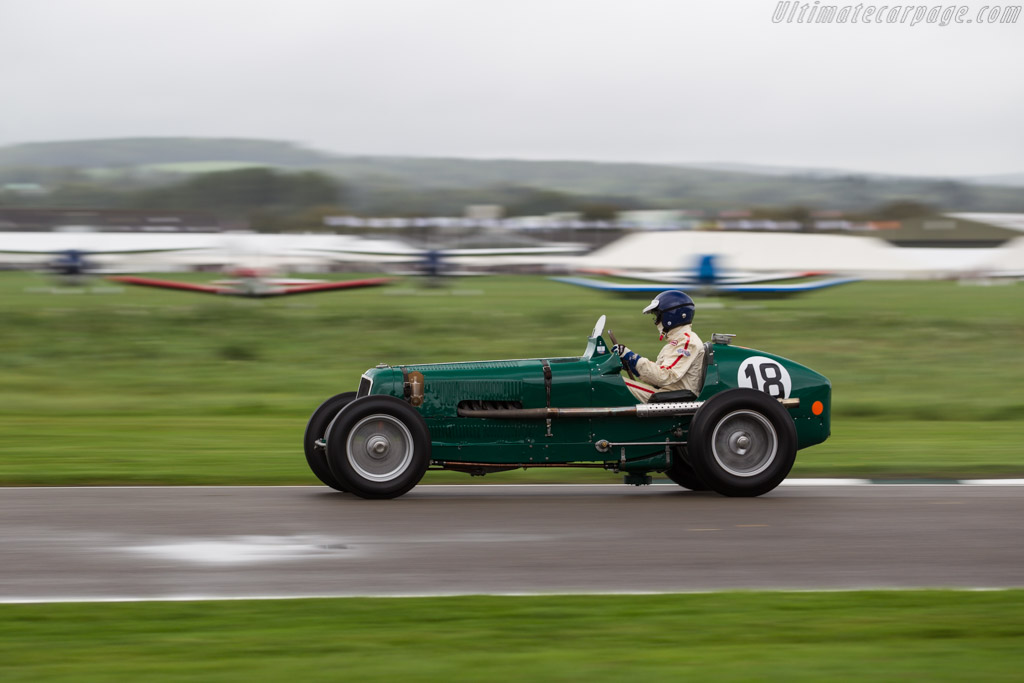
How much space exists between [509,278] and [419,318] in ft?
104

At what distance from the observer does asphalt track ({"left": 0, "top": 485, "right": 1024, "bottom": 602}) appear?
6.17 m

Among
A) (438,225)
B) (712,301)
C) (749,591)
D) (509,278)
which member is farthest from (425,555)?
(438,225)

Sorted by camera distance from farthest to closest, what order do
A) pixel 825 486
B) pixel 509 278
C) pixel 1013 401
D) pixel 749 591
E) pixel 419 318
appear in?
pixel 509 278 < pixel 419 318 < pixel 1013 401 < pixel 825 486 < pixel 749 591

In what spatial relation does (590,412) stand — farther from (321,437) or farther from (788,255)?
(788,255)

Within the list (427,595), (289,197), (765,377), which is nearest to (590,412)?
(765,377)

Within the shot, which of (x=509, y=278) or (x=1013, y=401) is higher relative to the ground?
(x=509, y=278)

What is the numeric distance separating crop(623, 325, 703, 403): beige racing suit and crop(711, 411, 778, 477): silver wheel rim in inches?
15.6

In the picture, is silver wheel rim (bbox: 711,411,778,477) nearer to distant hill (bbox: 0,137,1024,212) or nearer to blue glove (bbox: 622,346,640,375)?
blue glove (bbox: 622,346,640,375)

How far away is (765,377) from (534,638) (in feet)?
15.0

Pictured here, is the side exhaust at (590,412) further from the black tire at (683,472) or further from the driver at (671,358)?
the black tire at (683,472)

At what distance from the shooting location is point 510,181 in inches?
5906

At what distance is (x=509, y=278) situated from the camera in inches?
2618

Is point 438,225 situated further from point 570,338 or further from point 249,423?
point 249,423

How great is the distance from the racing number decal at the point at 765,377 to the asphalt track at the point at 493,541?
2.62 ft
